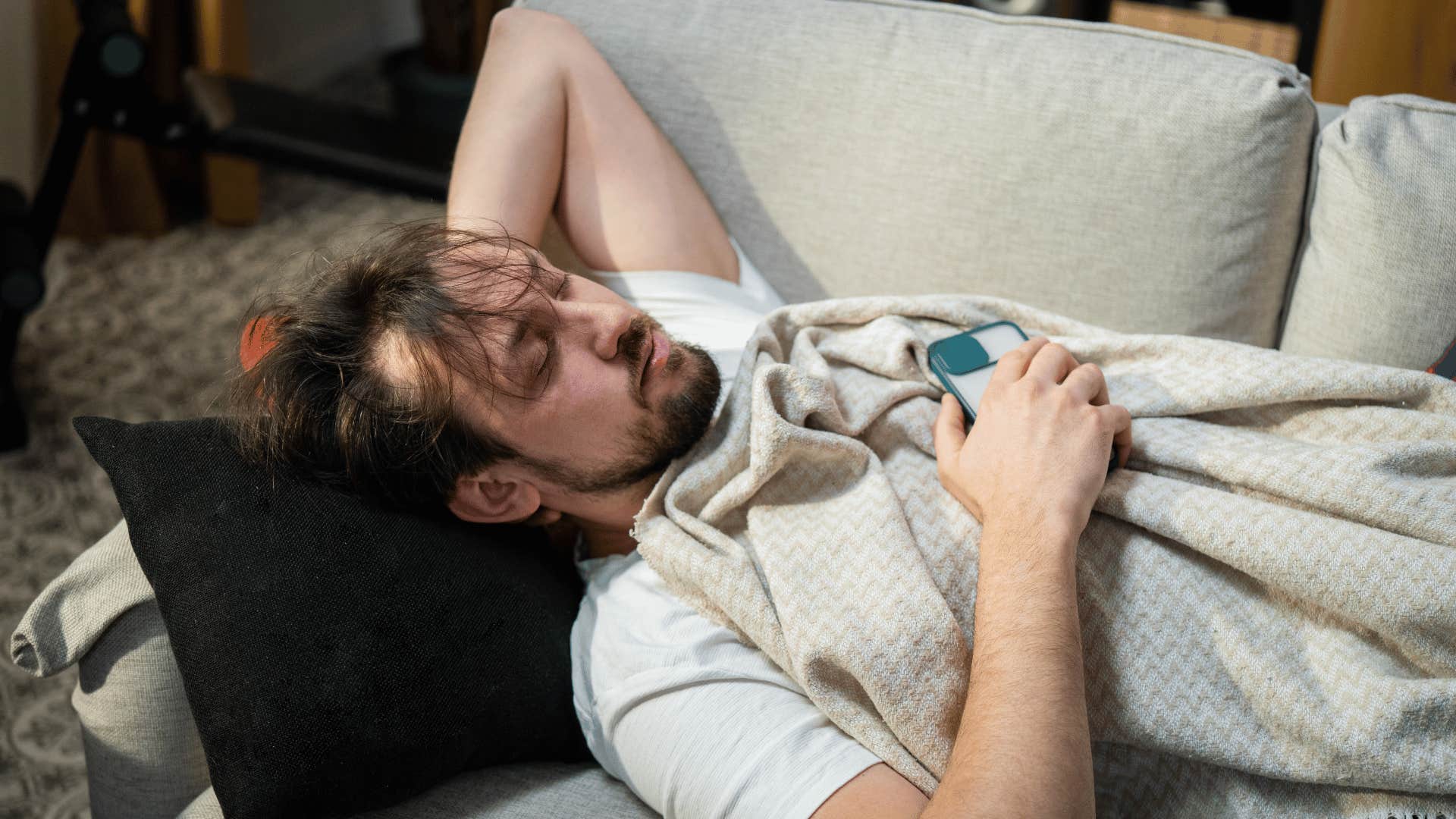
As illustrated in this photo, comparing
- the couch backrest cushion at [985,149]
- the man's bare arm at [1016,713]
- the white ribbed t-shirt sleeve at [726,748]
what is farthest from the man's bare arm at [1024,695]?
the couch backrest cushion at [985,149]

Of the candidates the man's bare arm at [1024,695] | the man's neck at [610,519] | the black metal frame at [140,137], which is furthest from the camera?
the black metal frame at [140,137]

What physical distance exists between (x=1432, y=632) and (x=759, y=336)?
67 centimetres

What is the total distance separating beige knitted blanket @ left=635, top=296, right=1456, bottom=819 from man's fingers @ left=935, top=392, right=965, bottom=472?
3 cm

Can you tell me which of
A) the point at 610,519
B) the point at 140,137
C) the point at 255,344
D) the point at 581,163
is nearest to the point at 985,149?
the point at 581,163

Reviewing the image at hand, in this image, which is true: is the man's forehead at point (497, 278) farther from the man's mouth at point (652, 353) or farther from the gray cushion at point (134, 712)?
the gray cushion at point (134, 712)

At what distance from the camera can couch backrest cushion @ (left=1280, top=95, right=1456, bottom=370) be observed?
111 cm

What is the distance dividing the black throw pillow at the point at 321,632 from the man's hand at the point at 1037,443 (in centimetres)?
46

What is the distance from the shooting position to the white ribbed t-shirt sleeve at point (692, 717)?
2.95ft

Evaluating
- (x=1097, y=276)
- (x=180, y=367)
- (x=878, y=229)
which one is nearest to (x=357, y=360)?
(x=878, y=229)

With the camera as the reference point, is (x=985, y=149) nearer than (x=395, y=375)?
No

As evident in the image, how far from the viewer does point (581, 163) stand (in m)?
1.35

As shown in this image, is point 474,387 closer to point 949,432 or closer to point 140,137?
point 949,432

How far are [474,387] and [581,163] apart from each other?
0.41m

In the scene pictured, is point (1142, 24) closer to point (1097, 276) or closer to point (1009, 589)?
point (1097, 276)
